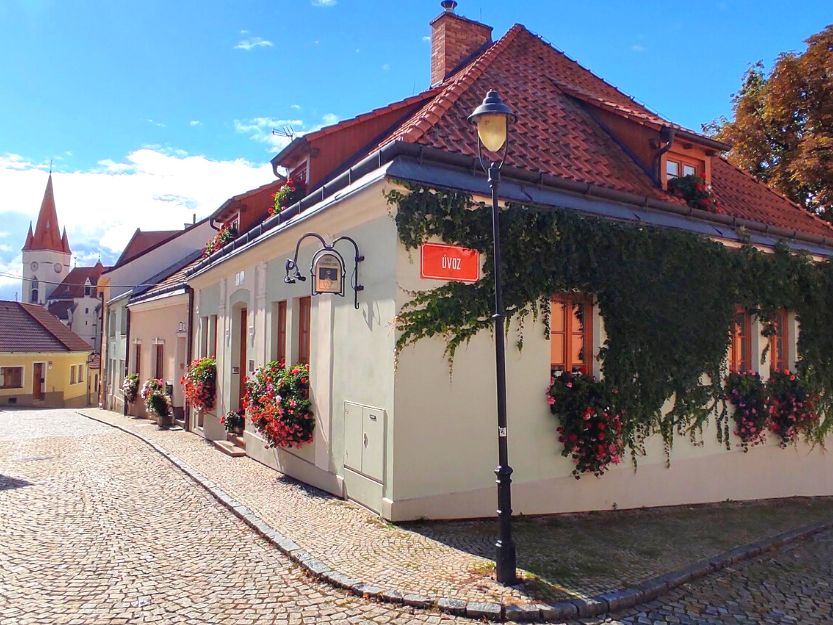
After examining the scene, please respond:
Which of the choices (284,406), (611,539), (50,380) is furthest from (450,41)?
(50,380)

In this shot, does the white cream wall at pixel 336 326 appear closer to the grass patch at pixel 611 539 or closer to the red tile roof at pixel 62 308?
the grass patch at pixel 611 539

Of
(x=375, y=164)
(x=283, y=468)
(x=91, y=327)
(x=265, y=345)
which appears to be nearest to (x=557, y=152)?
(x=375, y=164)

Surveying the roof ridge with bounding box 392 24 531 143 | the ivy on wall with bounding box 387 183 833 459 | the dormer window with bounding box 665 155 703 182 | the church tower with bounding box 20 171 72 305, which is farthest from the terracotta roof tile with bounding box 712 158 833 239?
the church tower with bounding box 20 171 72 305

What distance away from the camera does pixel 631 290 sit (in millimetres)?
7965

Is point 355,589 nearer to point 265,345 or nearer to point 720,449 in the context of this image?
point 265,345

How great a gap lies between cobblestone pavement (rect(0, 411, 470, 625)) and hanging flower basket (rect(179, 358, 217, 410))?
3.64 metres

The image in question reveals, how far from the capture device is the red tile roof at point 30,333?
37906mm

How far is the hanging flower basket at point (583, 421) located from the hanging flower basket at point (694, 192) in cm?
378

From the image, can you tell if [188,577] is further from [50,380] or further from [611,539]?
[50,380]

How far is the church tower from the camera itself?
80.6 m

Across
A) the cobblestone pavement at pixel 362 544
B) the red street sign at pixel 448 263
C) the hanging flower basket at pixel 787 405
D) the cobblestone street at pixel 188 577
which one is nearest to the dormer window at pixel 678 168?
the hanging flower basket at pixel 787 405

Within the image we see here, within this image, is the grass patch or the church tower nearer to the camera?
the grass patch

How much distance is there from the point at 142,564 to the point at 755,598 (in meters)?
5.45

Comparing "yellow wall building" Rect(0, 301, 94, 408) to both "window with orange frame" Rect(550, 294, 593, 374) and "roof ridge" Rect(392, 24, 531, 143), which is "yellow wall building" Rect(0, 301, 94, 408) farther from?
"window with orange frame" Rect(550, 294, 593, 374)
